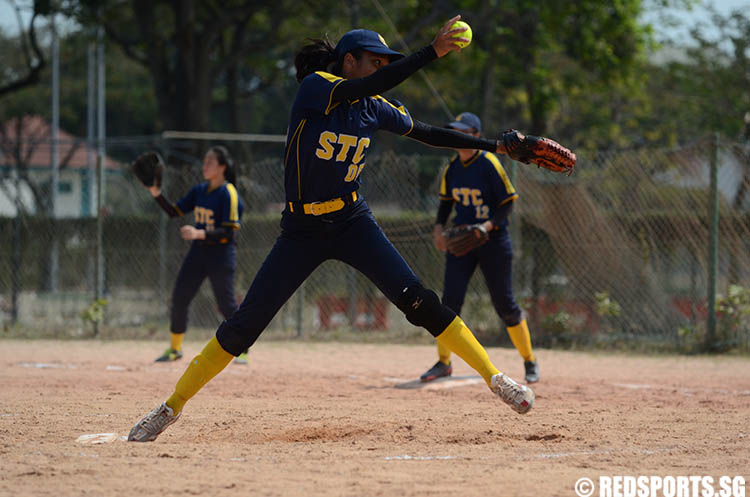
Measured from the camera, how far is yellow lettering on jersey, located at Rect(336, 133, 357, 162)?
15.9ft

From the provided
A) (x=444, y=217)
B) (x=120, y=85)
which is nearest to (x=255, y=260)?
(x=444, y=217)

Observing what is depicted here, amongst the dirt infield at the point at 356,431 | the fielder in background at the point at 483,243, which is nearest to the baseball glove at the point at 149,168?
the dirt infield at the point at 356,431

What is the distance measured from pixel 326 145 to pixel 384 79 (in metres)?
0.51

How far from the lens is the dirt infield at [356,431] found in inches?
162

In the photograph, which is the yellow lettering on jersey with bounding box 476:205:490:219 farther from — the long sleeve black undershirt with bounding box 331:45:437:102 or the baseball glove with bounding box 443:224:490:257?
the long sleeve black undershirt with bounding box 331:45:437:102

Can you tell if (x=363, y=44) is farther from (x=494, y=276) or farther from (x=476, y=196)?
(x=494, y=276)

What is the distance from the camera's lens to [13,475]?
4199 mm

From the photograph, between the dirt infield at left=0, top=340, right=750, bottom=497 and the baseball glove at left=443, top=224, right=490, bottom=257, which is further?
the baseball glove at left=443, top=224, right=490, bottom=257

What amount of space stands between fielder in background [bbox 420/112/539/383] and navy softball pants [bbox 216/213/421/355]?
2.70m

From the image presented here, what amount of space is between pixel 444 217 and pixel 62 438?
4.12 m

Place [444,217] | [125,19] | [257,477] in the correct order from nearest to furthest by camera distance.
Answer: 1. [257,477]
2. [444,217]
3. [125,19]

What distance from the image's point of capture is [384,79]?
15.0 feet

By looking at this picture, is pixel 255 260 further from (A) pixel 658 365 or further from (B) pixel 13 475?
(B) pixel 13 475

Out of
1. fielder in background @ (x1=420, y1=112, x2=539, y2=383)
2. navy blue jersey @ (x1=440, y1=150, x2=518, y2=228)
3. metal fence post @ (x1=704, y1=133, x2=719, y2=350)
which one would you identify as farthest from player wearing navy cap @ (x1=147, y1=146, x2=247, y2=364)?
metal fence post @ (x1=704, y1=133, x2=719, y2=350)
